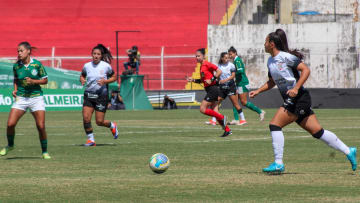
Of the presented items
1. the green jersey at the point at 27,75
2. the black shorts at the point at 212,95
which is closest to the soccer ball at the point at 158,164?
the green jersey at the point at 27,75

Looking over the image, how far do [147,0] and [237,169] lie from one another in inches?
1673

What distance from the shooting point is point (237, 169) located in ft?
37.3

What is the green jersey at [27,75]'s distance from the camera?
13555 mm

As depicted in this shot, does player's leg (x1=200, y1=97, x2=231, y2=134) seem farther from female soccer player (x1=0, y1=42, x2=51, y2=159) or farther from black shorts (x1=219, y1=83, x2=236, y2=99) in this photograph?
female soccer player (x1=0, y1=42, x2=51, y2=159)

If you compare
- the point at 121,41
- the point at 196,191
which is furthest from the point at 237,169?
the point at 121,41

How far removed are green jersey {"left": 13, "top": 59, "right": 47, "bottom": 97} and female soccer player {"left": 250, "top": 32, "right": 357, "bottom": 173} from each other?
464cm

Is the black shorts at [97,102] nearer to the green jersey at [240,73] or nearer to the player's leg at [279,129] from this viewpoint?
the player's leg at [279,129]

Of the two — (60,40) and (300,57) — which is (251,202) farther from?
(60,40)

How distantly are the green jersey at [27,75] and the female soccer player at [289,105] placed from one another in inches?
183

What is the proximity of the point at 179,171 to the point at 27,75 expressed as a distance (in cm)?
385

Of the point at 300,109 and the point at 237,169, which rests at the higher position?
the point at 300,109

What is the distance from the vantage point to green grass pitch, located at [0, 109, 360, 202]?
8.70 m

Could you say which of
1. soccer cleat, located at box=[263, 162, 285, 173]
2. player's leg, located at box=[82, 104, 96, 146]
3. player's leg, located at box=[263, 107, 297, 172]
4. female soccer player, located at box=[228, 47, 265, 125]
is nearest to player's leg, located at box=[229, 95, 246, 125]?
female soccer player, located at box=[228, 47, 265, 125]

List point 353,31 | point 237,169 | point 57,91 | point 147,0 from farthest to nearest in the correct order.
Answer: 1. point 147,0
2. point 353,31
3. point 57,91
4. point 237,169
